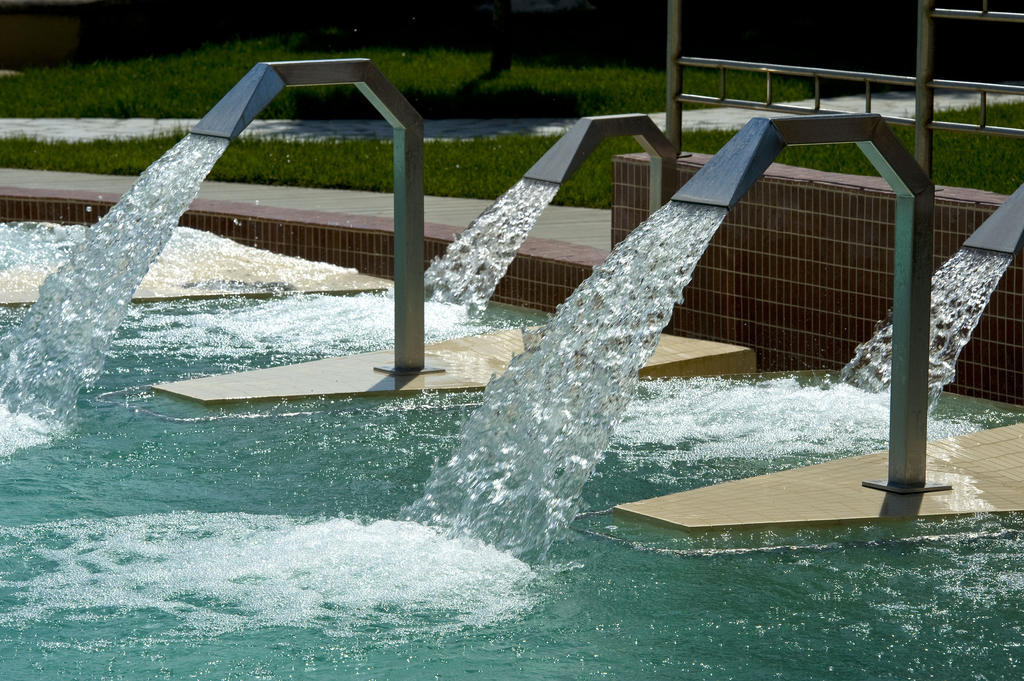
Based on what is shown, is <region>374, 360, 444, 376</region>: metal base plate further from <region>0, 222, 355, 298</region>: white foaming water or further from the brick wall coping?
<region>0, 222, 355, 298</region>: white foaming water

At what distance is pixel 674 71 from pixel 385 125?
9204mm

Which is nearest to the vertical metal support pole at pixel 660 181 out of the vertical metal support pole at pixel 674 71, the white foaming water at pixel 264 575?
the vertical metal support pole at pixel 674 71

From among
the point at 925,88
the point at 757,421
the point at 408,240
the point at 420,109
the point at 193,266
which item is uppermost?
the point at 925,88

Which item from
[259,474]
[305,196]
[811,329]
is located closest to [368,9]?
[305,196]

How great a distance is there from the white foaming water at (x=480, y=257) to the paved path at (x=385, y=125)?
7312 mm

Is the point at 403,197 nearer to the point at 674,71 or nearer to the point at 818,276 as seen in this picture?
the point at 818,276

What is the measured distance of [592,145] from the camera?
20.3 ft

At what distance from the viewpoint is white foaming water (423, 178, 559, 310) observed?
23.1 feet

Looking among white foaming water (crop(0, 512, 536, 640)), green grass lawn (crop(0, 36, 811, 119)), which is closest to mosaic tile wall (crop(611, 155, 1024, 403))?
white foaming water (crop(0, 512, 536, 640))

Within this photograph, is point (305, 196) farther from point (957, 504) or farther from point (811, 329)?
point (957, 504)

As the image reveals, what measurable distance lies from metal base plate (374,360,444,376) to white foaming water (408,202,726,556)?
162 centimetres

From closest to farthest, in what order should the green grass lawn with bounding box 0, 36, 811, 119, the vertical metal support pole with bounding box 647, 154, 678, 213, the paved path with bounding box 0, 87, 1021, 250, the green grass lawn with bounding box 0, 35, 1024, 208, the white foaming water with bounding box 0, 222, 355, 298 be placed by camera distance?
the vertical metal support pole with bounding box 647, 154, 678, 213
the white foaming water with bounding box 0, 222, 355, 298
the paved path with bounding box 0, 87, 1021, 250
the green grass lawn with bounding box 0, 35, 1024, 208
the green grass lawn with bounding box 0, 36, 811, 119

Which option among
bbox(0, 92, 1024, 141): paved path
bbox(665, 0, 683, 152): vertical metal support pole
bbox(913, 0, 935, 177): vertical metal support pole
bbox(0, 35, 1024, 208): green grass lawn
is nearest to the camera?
bbox(913, 0, 935, 177): vertical metal support pole

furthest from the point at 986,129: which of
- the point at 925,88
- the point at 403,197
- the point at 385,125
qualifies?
the point at 385,125
